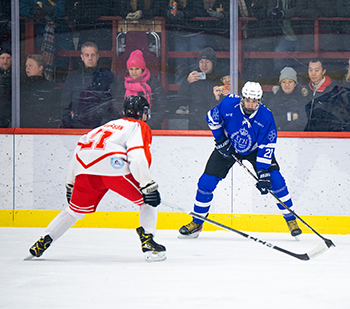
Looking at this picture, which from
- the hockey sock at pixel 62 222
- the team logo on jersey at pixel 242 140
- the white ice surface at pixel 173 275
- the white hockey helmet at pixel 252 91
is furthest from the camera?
the team logo on jersey at pixel 242 140

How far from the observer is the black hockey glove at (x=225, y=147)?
3537mm

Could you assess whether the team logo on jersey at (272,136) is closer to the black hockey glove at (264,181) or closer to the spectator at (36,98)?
the black hockey glove at (264,181)

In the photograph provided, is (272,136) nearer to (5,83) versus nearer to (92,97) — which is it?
(92,97)

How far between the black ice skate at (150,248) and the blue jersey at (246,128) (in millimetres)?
987

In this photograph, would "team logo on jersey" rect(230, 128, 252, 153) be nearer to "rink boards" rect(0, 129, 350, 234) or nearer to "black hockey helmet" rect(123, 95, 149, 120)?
"rink boards" rect(0, 129, 350, 234)

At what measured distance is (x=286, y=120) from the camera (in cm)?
403

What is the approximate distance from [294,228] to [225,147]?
2.47 feet


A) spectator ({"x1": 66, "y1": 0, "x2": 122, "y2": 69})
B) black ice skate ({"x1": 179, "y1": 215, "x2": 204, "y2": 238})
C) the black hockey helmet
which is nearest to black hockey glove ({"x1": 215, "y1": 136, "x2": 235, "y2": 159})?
black ice skate ({"x1": 179, "y1": 215, "x2": 204, "y2": 238})

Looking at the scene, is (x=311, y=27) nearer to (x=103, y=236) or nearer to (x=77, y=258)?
(x=103, y=236)

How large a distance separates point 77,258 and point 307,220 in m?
1.81

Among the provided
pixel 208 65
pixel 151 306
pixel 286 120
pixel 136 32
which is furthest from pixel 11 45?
pixel 151 306

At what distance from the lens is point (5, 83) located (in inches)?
163

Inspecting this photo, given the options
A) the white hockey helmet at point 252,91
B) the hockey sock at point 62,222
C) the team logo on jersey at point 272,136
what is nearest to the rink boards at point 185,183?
the team logo on jersey at point 272,136

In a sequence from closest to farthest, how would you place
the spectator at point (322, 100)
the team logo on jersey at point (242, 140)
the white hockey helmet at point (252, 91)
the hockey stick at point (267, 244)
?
the hockey stick at point (267, 244) < the white hockey helmet at point (252, 91) < the team logo on jersey at point (242, 140) < the spectator at point (322, 100)
